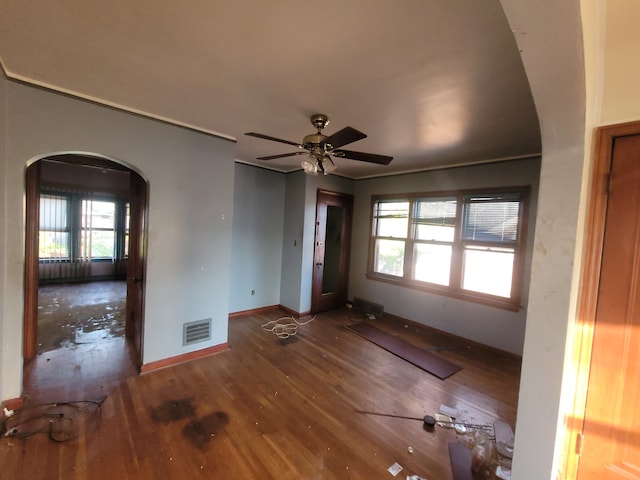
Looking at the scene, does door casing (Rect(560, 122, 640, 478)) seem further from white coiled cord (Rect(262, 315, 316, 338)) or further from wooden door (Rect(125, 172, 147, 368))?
wooden door (Rect(125, 172, 147, 368))

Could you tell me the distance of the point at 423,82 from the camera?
5.74ft

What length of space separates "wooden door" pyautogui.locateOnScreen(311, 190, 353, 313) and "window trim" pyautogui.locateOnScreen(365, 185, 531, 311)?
495 mm

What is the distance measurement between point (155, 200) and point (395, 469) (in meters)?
3.01

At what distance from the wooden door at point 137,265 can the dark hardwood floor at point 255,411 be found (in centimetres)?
23

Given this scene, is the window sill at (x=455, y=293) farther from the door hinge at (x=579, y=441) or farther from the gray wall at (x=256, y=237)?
the door hinge at (x=579, y=441)

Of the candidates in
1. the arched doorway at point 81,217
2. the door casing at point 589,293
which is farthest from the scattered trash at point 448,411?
the arched doorway at point 81,217

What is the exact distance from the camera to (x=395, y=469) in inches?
66.1

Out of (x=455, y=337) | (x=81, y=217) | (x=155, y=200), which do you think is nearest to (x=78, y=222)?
(x=81, y=217)

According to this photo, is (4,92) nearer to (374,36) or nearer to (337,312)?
(374,36)

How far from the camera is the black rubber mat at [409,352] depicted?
294 cm

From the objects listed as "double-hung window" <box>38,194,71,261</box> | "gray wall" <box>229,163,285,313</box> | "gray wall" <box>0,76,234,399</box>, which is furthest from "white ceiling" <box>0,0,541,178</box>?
"double-hung window" <box>38,194,71,261</box>

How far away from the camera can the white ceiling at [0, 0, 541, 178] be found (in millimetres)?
1246

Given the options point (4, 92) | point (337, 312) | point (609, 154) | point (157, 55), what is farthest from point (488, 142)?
point (4, 92)

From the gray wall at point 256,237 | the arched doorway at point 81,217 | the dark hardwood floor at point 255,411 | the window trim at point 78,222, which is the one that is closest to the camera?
the dark hardwood floor at point 255,411
